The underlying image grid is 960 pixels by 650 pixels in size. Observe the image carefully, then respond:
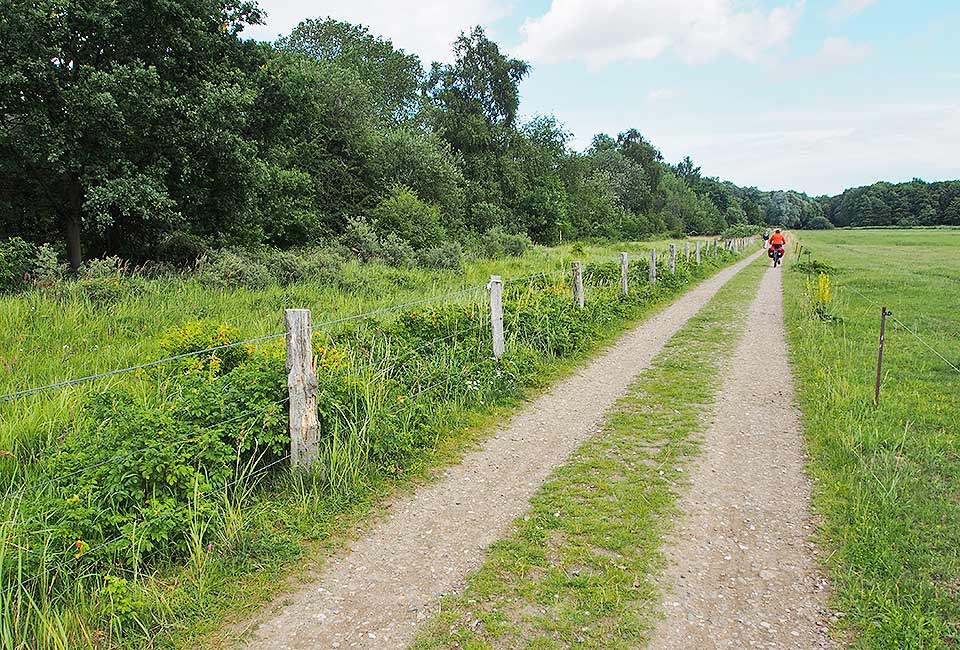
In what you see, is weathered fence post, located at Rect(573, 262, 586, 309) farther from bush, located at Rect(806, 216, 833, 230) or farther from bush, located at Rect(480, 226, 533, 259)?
bush, located at Rect(806, 216, 833, 230)

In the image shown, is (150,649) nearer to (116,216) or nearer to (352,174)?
(116,216)

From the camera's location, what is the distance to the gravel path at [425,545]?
10.3 feet

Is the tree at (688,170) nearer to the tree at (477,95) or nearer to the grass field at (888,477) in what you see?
the tree at (477,95)

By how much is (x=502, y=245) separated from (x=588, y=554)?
26.5 meters

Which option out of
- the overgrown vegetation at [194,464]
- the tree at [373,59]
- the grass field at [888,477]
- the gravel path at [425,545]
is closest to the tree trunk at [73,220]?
the overgrown vegetation at [194,464]

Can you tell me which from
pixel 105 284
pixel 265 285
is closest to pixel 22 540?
pixel 105 284

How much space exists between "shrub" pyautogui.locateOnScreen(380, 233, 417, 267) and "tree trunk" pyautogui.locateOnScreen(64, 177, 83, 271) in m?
8.81

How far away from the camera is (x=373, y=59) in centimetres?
4503

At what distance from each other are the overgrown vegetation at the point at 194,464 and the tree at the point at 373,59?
115 ft

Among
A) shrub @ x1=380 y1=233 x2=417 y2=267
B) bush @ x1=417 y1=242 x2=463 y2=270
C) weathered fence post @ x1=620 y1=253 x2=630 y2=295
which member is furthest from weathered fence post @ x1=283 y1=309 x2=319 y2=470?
bush @ x1=417 y1=242 x2=463 y2=270

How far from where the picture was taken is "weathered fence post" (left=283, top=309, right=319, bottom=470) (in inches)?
182

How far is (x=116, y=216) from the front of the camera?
17938mm

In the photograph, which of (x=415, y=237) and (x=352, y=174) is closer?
(x=415, y=237)

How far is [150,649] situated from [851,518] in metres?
4.48
